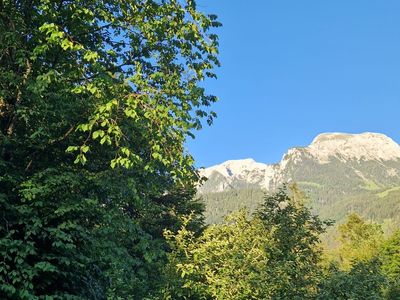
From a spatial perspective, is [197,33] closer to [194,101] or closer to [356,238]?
[194,101]

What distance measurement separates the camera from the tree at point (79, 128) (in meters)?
9.59

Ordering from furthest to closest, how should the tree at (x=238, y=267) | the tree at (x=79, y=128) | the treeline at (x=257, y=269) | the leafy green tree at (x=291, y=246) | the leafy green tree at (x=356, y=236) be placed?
the leafy green tree at (x=356, y=236) < the leafy green tree at (x=291, y=246) < the tree at (x=238, y=267) < the treeline at (x=257, y=269) < the tree at (x=79, y=128)

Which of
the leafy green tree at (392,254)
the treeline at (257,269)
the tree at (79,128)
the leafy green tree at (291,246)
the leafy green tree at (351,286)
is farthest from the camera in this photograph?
the leafy green tree at (392,254)

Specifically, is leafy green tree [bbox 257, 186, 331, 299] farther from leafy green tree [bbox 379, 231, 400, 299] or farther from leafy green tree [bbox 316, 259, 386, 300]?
leafy green tree [bbox 379, 231, 400, 299]

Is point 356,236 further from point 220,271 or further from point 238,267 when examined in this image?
point 220,271

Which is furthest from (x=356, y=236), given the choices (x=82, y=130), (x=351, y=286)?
(x=82, y=130)

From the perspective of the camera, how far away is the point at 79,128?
33.9ft

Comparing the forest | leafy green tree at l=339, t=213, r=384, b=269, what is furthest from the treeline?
leafy green tree at l=339, t=213, r=384, b=269

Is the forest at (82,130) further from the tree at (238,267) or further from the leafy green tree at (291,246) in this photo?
the leafy green tree at (291,246)

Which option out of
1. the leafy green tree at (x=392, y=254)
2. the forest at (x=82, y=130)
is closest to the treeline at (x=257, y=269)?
the forest at (x=82, y=130)

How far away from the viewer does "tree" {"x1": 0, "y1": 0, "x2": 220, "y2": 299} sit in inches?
377

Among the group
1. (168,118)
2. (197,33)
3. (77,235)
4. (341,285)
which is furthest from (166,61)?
(341,285)

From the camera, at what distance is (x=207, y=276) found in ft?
61.3

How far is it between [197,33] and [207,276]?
1045 cm
